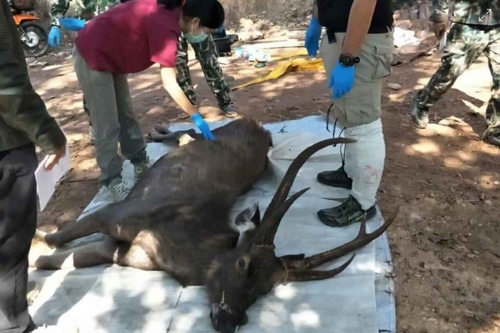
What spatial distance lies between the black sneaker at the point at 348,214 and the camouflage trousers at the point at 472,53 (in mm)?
1826

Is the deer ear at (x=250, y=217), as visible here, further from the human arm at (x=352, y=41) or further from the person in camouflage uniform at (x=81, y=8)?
the person in camouflage uniform at (x=81, y=8)

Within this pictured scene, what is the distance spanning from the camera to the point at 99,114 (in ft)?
12.5

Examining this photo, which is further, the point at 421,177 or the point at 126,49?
the point at 421,177

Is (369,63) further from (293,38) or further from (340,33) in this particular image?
(293,38)

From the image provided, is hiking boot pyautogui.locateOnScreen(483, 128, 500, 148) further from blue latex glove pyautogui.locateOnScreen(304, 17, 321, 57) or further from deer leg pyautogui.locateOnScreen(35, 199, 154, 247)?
deer leg pyautogui.locateOnScreen(35, 199, 154, 247)

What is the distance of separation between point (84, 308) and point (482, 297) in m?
2.10

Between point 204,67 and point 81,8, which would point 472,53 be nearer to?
point 204,67

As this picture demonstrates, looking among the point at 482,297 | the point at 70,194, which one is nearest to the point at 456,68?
the point at 482,297

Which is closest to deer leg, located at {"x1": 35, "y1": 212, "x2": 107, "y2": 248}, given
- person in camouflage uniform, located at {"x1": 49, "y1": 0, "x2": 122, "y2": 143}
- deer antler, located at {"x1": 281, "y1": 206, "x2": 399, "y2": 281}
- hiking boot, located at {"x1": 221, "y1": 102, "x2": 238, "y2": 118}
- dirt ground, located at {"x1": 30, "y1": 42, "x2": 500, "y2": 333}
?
dirt ground, located at {"x1": 30, "y1": 42, "x2": 500, "y2": 333}

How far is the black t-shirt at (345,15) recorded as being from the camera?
124 inches

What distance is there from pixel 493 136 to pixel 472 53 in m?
0.71

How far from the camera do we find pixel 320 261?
2.98 m

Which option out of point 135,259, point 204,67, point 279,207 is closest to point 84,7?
point 204,67

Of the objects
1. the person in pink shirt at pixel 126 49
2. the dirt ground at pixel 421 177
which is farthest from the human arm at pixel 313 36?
the dirt ground at pixel 421 177
